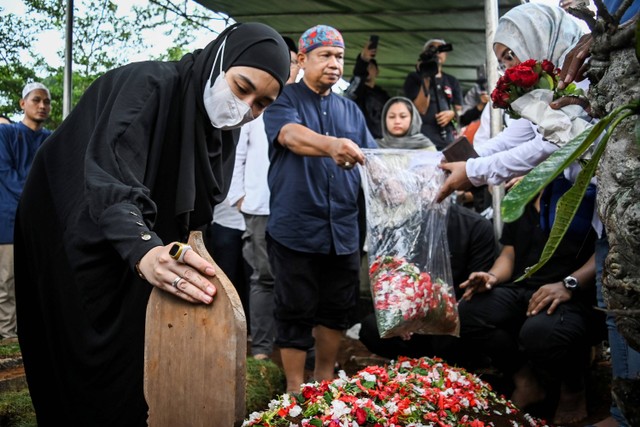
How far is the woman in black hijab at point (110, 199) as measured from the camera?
2105 millimetres

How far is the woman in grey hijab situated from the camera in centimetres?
502

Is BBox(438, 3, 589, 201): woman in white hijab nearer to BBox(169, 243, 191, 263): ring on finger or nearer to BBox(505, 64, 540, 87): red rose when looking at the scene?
BBox(505, 64, 540, 87): red rose

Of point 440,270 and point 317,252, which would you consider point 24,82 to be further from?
point 440,270

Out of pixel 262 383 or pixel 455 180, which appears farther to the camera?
pixel 262 383

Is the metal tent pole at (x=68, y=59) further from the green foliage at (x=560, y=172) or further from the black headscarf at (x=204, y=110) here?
the green foliage at (x=560, y=172)

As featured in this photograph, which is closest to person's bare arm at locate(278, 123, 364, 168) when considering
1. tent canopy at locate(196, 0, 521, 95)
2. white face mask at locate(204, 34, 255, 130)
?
white face mask at locate(204, 34, 255, 130)

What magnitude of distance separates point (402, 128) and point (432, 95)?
1.30 metres

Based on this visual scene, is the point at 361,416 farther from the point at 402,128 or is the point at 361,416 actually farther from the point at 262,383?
the point at 402,128

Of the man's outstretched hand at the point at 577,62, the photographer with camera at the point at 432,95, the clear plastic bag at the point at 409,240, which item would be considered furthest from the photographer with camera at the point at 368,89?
the man's outstretched hand at the point at 577,62

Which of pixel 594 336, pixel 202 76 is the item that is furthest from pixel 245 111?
pixel 594 336

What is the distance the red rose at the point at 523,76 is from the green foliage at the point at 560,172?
4.62ft

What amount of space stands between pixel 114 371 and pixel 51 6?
163 inches

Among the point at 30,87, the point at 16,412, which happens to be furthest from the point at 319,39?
the point at 30,87

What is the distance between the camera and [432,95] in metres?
6.23
